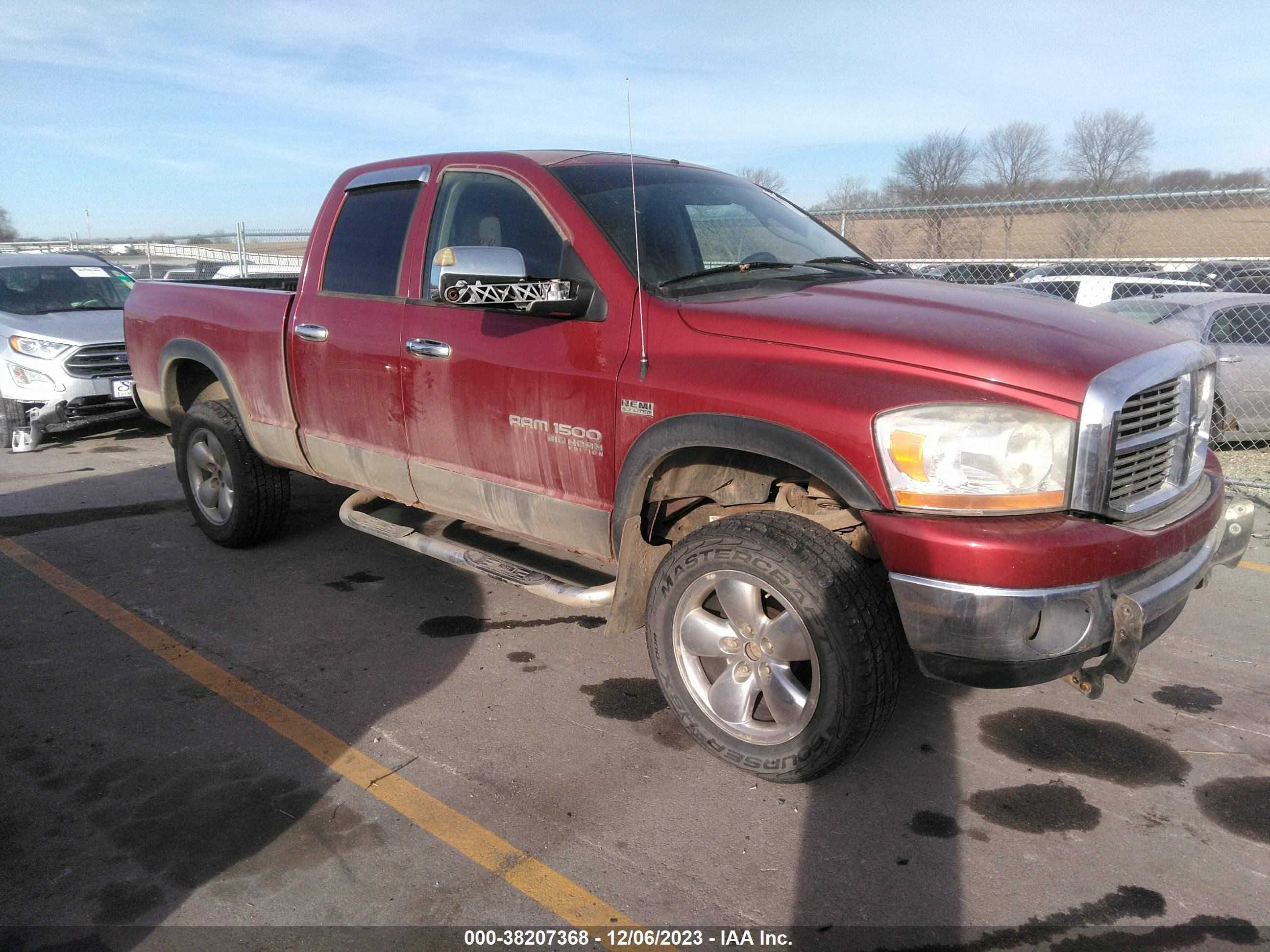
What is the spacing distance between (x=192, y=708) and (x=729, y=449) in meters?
2.32

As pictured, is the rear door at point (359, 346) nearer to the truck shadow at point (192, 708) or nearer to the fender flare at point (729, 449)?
the truck shadow at point (192, 708)

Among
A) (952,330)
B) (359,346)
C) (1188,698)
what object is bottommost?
(1188,698)

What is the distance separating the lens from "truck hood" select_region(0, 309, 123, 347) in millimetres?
9047

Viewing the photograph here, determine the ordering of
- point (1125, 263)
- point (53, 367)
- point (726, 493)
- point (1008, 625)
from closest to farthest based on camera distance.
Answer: point (1008, 625)
point (726, 493)
point (1125, 263)
point (53, 367)

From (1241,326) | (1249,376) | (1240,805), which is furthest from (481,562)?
(1241,326)

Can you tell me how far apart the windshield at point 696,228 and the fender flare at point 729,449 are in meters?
0.57

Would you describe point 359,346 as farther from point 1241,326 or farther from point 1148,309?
point 1241,326

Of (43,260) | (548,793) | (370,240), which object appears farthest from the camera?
(43,260)

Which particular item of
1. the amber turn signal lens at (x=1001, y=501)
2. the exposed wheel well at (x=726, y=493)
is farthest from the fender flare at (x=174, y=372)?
the amber turn signal lens at (x=1001, y=501)

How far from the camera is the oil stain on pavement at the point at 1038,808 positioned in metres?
2.94

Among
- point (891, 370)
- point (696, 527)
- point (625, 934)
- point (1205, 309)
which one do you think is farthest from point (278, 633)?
point (1205, 309)

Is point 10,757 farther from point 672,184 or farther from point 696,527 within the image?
point 672,184

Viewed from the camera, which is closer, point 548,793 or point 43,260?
point 548,793

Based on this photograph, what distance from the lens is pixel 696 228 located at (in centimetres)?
385
